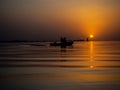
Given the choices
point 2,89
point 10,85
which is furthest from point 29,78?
point 2,89

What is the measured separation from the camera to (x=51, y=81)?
52.3 ft

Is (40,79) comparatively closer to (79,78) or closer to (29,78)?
(29,78)

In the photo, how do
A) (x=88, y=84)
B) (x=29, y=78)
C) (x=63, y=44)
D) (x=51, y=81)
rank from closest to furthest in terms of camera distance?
(x=88, y=84) < (x=51, y=81) < (x=29, y=78) < (x=63, y=44)

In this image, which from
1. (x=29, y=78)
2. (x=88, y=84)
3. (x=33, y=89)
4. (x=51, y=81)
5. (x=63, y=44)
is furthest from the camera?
(x=63, y=44)

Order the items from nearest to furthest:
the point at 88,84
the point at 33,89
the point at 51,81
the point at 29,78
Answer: the point at 33,89, the point at 88,84, the point at 51,81, the point at 29,78

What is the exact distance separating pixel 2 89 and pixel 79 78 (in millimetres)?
4844

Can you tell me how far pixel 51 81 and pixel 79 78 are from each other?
1811 mm

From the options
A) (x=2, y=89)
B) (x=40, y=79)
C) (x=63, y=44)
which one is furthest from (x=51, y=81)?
(x=63, y=44)

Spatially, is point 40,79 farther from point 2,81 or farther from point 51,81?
point 2,81

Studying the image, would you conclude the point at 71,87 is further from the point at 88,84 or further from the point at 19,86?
the point at 19,86

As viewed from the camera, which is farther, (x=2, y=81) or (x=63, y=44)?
(x=63, y=44)

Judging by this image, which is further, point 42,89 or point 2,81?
point 2,81

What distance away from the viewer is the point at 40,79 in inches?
654

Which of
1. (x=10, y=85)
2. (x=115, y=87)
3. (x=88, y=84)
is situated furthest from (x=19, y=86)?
(x=115, y=87)
